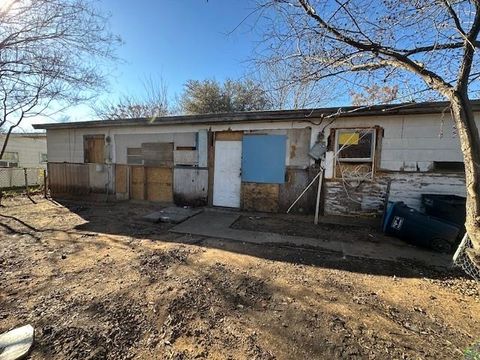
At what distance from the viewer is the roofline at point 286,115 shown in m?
5.23

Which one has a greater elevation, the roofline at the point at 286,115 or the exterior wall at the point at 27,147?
the roofline at the point at 286,115

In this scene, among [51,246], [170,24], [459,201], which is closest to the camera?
[51,246]

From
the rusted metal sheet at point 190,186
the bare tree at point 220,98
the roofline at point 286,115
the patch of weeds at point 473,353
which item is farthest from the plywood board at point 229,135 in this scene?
the bare tree at point 220,98

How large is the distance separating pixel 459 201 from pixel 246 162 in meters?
4.55

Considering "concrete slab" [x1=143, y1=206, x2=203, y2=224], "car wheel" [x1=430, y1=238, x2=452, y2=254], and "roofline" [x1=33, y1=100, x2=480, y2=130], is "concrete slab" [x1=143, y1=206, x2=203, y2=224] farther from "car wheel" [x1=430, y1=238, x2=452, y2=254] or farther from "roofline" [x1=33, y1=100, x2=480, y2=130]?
"car wheel" [x1=430, y1=238, x2=452, y2=254]

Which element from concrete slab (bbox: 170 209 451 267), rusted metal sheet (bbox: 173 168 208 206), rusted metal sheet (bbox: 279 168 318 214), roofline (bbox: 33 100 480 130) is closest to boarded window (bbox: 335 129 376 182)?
roofline (bbox: 33 100 480 130)

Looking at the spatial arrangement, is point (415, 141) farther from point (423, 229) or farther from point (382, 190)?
point (423, 229)

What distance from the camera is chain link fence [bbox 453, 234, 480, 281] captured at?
10.7 ft

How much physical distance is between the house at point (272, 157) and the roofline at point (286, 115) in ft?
0.08

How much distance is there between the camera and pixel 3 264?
3680 millimetres

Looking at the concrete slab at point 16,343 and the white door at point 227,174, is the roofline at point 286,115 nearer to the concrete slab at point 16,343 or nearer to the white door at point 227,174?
the white door at point 227,174

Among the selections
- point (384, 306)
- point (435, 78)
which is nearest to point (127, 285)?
point (384, 306)

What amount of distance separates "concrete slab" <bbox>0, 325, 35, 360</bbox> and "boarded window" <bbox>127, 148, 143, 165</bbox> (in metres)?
6.48

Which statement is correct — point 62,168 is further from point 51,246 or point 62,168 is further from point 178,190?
point 51,246
